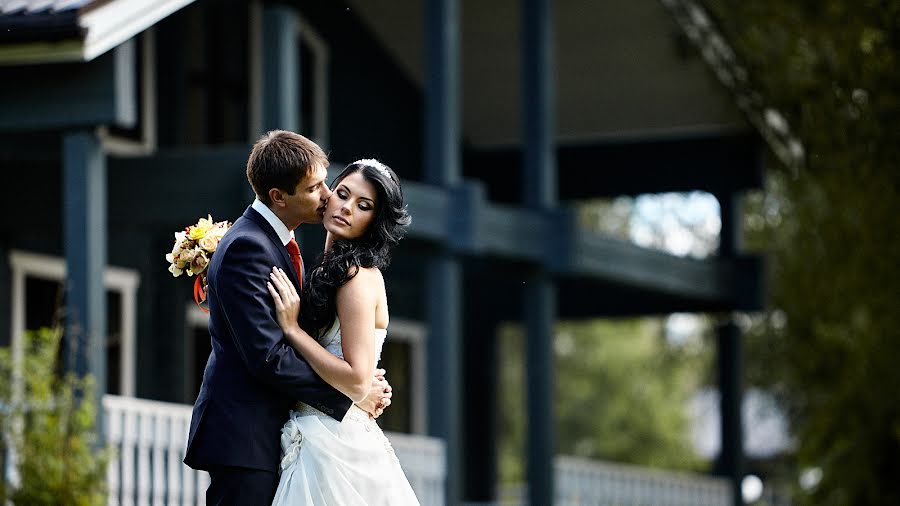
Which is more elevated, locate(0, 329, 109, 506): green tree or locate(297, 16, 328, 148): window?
locate(297, 16, 328, 148): window

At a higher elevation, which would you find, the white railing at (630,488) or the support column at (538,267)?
the support column at (538,267)

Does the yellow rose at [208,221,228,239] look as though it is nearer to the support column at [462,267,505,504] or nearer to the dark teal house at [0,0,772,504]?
the dark teal house at [0,0,772,504]

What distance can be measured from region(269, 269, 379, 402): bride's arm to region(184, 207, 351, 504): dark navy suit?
0.03m

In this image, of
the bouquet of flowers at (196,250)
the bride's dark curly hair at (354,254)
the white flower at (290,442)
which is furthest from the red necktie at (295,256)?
→ the white flower at (290,442)

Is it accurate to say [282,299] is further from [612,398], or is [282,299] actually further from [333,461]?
[612,398]

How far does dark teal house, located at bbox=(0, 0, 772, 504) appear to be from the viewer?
390 inches

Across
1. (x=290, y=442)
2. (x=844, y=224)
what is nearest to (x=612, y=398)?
Result: (x=844, y=224)

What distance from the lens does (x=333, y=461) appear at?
545 cm

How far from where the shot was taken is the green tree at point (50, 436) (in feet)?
30.9

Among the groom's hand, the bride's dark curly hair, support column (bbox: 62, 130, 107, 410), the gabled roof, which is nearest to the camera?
the bride's dark curly hair

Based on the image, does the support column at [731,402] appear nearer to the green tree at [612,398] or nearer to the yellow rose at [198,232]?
the yellow rose at [198,232]

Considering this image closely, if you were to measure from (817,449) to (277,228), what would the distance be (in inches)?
305

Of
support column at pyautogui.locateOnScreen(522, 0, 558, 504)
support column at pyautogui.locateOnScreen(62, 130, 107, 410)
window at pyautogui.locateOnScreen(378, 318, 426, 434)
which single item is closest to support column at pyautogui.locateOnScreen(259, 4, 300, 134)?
support column at pyautogui.locateOnScreen(62, 130, 107, 410)

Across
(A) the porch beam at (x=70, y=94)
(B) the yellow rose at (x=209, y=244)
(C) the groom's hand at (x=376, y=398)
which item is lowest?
(C) the groom's hand at (x=376, y=398)
